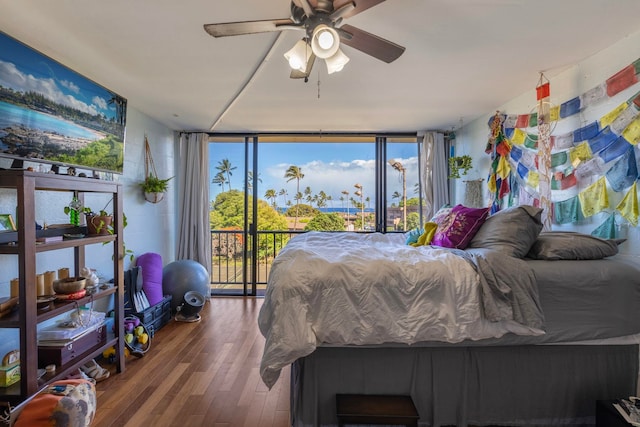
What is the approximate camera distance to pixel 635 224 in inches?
70.7

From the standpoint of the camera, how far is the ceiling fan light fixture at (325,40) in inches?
53.5

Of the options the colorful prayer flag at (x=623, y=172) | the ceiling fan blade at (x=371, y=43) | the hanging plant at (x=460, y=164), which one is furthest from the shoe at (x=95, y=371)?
the hanging plant at (x=460, y=164)

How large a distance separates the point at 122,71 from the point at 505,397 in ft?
10.7

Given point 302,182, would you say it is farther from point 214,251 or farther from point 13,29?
point 13,29

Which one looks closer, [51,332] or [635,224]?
[635,224]

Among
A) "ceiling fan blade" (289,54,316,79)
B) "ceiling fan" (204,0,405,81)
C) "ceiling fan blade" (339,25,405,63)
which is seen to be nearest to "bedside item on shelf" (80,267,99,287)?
"ceiling fan" (204,0,405,81)

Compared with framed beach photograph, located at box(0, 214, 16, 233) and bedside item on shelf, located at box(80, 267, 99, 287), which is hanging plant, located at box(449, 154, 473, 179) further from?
framed beach photograph, located at box(0, 214, 16, 233)

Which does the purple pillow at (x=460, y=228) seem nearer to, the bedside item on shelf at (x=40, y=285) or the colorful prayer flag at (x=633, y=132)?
the colorful prayer flag at (x=633, y=132)

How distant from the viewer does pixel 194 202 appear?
4.16m

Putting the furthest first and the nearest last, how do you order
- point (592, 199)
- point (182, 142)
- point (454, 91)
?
point (182, 142)
point (454, 91)
point (592, 199)

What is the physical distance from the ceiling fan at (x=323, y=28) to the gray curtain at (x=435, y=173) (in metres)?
2.72

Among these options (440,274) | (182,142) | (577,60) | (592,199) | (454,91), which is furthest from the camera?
(182,142)

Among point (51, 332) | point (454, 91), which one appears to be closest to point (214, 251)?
point (51, 332)

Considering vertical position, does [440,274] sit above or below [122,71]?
below
